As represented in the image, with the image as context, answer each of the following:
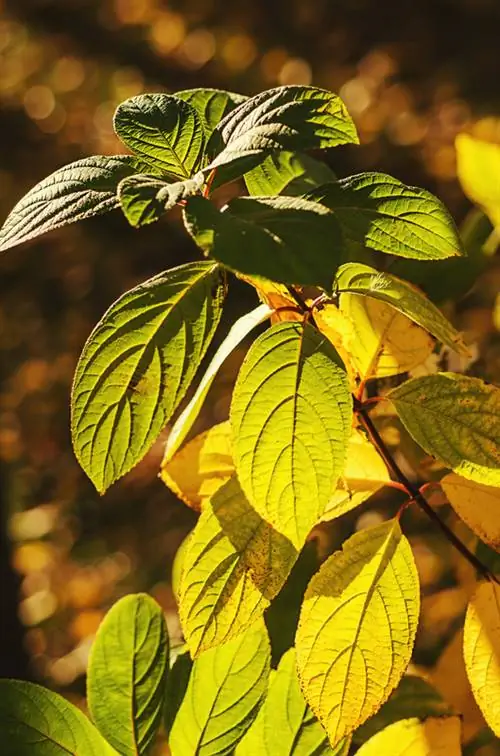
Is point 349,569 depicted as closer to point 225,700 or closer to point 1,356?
point 225,700

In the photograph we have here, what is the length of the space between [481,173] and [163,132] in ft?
1.46

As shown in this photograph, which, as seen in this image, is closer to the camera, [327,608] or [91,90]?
[327,608]

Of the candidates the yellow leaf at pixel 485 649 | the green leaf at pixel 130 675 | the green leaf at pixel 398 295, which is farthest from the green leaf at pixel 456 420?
the green leaf at pixel 130 675

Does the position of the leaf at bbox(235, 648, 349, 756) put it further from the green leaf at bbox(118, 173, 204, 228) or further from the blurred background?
the blurred background

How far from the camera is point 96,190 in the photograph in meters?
0.58

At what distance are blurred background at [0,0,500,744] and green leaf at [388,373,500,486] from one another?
1.54m

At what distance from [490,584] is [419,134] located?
4.01 meters

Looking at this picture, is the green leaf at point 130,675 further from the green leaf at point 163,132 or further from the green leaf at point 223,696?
the green leaf at point 163,132

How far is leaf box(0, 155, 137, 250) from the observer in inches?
21.9

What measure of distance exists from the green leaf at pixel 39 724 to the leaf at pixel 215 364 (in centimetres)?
19

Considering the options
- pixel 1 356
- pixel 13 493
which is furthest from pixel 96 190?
pixel 1 356

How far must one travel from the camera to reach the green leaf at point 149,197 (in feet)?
1.63

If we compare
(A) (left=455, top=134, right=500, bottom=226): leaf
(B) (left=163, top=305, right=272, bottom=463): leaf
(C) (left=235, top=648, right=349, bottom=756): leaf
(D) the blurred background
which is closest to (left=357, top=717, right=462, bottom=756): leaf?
(C) (left=235, top=648, right=349, bottom=756): leaf

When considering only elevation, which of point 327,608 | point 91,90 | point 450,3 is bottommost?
point 327,608
